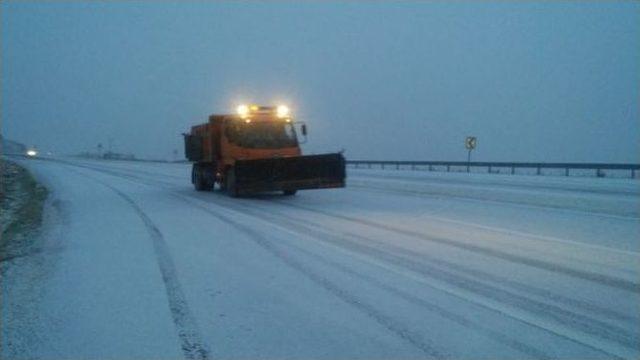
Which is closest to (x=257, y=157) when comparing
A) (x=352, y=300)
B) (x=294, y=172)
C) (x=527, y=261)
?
(x=294, y=172)

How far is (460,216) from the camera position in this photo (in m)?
15.4

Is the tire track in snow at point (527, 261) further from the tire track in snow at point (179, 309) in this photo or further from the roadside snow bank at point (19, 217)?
the roadside snow bank at point (19, 217)

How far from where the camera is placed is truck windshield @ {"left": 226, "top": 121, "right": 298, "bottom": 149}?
2248cm

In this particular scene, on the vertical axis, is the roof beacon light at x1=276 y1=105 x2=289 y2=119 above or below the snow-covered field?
above

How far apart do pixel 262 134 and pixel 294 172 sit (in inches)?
112

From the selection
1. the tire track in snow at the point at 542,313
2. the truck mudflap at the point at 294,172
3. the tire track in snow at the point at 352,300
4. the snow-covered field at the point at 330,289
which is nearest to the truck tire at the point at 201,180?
the truck mudflap at the point at 294,172

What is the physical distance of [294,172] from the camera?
20.5 meters

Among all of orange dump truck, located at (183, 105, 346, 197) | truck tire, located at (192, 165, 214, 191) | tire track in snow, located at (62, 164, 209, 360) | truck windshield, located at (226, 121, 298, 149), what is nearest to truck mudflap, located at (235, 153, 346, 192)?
orange dump truck, located at (183, 105, 346, 197)

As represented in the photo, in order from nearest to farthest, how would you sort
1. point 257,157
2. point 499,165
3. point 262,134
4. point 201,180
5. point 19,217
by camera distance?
point 19,217, point 257,157, point 262,134, point 201,180, point 499,165

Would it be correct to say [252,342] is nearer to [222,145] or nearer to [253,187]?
[253,187]

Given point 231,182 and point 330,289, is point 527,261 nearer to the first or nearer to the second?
point 330,289

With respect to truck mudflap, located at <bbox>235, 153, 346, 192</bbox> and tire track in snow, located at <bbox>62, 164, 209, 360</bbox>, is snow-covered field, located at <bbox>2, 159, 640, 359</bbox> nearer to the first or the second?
tire track in snow, located at <bbox>62, 164, 209, 360</bbox>

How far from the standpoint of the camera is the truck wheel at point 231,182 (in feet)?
69.3

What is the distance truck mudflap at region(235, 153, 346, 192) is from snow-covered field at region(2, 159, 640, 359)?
5.46 m
